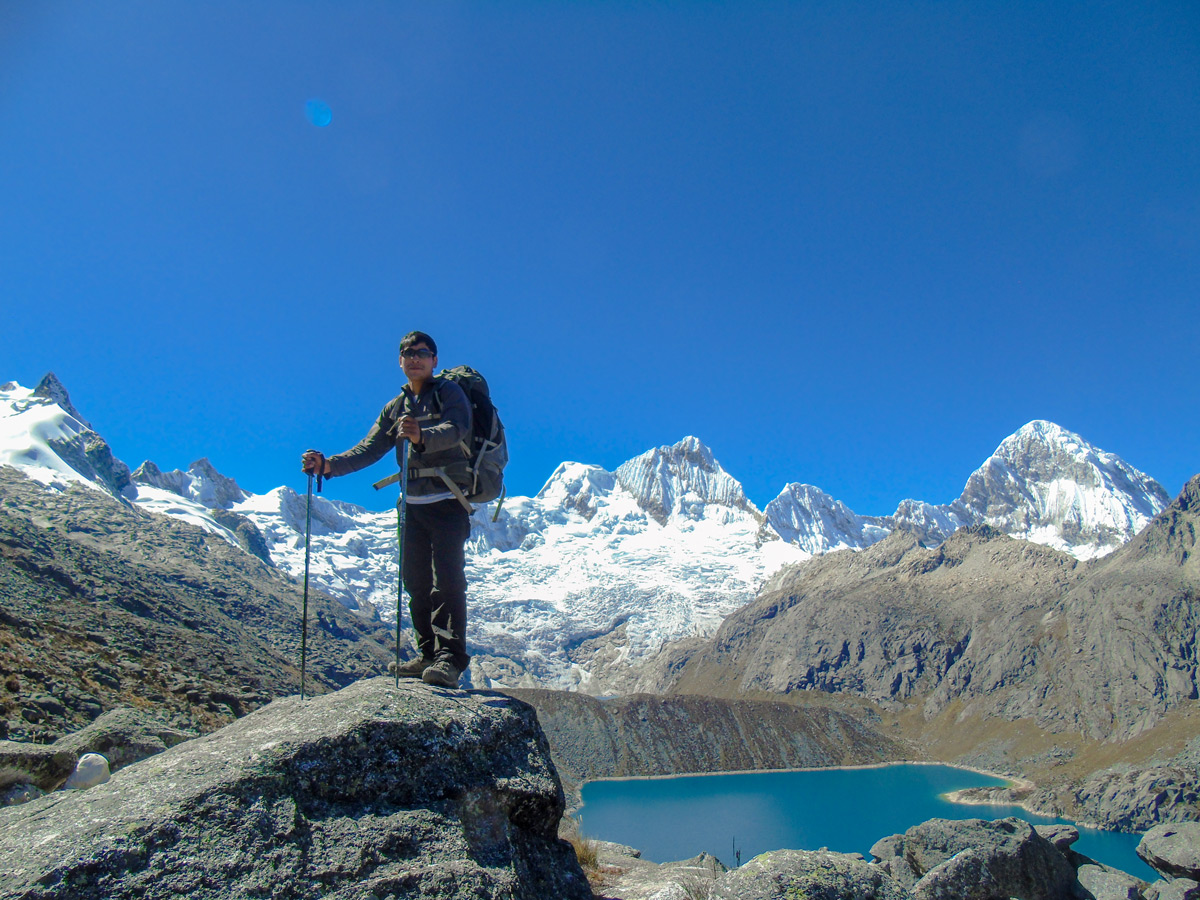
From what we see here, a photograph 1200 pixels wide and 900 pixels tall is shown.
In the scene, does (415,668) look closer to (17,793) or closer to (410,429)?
(410,429)

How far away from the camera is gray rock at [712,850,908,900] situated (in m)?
5.14

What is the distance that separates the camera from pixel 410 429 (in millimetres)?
5336

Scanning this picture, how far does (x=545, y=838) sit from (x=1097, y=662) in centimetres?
19096

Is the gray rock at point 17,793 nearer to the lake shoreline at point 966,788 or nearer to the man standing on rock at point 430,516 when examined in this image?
the man standing on rock at point 430,516

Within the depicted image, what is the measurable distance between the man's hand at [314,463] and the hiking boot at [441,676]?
197 centimetres

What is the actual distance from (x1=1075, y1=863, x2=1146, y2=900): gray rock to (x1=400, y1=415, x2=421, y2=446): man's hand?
11.4 metres

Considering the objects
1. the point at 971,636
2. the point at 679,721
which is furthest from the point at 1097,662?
the point at 679,721

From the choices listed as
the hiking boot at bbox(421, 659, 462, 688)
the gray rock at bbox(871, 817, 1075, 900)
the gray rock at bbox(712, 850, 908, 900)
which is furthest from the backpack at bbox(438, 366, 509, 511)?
the gray rock at bbox(871, 817, 1075, 900)

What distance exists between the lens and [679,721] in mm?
152000

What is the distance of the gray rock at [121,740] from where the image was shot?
705 centimetres

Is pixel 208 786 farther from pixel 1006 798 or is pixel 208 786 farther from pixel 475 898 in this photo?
pixel 1006 798

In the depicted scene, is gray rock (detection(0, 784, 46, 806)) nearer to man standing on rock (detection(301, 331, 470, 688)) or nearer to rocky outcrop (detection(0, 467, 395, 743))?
man standing on rock (detection(301, 331, 470, 688))

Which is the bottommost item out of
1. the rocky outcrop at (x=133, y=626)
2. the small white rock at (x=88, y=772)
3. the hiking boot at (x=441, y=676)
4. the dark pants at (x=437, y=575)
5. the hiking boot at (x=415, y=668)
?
the small white rock at (x=88, y=772)

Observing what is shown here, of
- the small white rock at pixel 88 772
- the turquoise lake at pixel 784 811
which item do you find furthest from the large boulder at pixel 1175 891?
the turquoise lake at pixel 784 811
